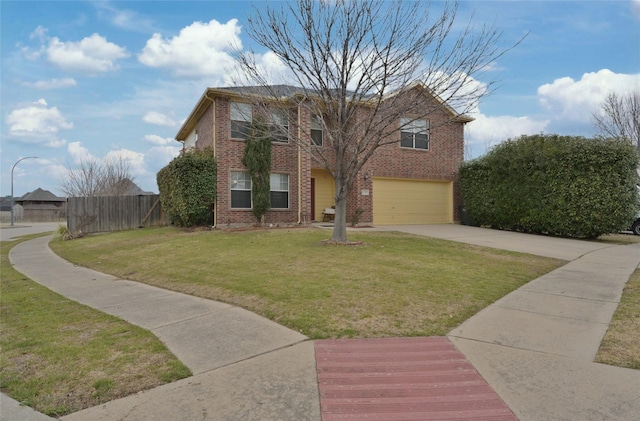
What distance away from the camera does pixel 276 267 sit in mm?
8039

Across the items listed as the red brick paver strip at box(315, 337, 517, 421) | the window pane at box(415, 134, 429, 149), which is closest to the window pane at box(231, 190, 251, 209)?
the window pane at box(415, 134, 429, 149)

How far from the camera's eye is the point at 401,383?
3438 millimetres

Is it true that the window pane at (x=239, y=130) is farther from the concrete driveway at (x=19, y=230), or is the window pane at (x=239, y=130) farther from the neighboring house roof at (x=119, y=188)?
the neighboring house roof at (x=119, y=188)

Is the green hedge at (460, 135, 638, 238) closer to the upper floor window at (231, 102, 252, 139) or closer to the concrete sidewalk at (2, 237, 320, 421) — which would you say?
the upper floor window at (231, 102, 252, 139)

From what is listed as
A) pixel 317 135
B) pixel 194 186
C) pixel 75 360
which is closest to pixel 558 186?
pixel 317 135

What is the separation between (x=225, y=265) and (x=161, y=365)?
4.84 m

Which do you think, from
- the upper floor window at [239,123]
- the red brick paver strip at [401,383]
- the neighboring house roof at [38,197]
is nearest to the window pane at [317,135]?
the upper floor window at [239,123]

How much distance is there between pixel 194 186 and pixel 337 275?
32.2 feet

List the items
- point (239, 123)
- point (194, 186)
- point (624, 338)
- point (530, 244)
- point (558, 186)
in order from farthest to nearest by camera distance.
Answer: point (239, 123)
point (194, 186)
point (558, 186)
point (530, 244)
point (624, 338)

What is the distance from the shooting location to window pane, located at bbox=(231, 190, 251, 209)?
16.0 metres

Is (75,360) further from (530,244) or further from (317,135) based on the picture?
(317,135)

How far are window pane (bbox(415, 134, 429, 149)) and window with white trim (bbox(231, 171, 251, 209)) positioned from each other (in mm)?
Result: 8023

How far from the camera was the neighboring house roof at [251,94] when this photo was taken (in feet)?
34.8

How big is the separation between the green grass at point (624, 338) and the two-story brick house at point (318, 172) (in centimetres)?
938
